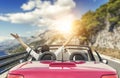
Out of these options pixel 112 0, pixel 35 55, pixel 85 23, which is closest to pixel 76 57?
pixel 35 55

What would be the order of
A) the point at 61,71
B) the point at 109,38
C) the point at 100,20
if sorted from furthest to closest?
the point at 100,20 < the point at 109,38 < the point at 61,71

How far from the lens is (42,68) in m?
5.71

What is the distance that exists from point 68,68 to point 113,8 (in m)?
86.8

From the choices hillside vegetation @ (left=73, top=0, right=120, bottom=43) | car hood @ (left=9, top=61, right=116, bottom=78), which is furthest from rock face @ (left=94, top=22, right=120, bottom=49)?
car hood @ (left=9, top=61, right=116, bottom=78)

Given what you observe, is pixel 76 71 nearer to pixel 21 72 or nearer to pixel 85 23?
pixel 21 72

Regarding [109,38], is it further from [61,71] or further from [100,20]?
[61,71]

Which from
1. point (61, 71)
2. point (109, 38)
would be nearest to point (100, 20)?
point (109, 38)

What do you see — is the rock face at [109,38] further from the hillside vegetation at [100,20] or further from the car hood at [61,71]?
the car hood at [61,71]

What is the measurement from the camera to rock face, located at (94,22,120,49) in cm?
8738

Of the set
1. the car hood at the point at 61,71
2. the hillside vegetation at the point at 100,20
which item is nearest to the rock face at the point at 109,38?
the hillside vegetation at the point at 100,20

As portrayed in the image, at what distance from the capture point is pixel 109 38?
92750 millimetres

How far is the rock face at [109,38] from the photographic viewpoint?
287 ft

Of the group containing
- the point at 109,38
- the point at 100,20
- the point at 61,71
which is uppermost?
the point at 100,20

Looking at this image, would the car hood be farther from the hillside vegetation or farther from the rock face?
the hillside vegetation
